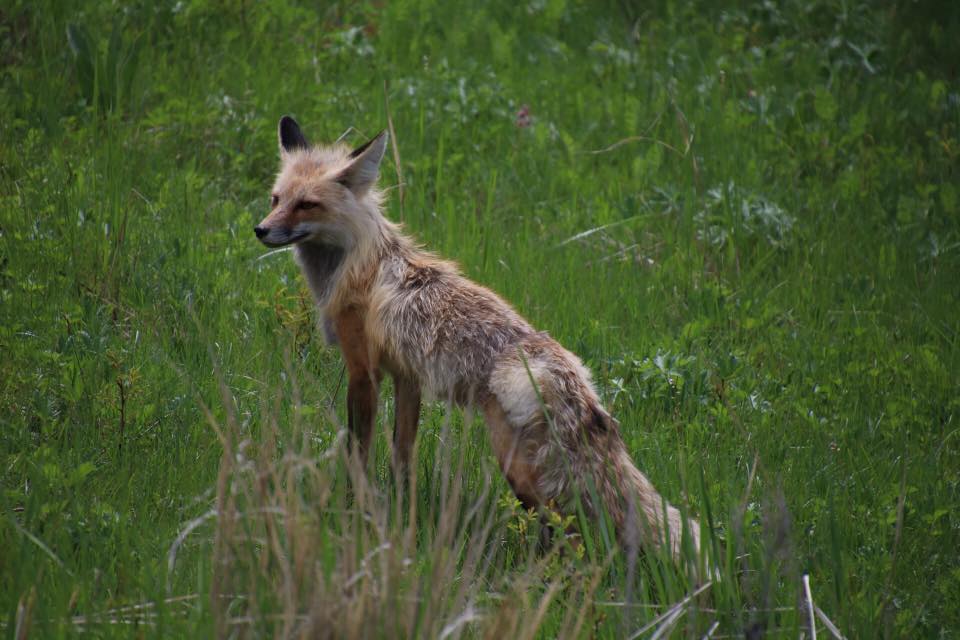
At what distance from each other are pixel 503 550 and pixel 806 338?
11.4 feet

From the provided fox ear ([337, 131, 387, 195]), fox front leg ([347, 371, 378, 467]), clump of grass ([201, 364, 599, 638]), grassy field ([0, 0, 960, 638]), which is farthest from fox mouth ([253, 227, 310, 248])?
clump of grass ([201, 364, 599, 638])

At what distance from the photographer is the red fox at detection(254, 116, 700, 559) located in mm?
5031

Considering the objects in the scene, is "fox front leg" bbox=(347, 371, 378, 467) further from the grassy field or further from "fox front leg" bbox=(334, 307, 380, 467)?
the grassy field

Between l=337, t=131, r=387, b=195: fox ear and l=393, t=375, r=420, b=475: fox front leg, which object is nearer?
l=393, t=375, r=420, b=475: fox front leg

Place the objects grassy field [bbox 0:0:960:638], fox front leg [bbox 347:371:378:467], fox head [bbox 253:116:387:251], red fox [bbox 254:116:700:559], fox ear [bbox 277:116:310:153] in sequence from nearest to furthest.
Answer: grassy field [bbox 0:0:960:638] < red fox [bbox 254:116:700:559] < fox front leg [bbox 347:371:378:467] < fox head [bbox 253:116:387:251] < fox ear [bbox 277:116:310:153]

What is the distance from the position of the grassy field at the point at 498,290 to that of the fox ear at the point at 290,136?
1037 millimetres

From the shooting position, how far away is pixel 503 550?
5.29 metres

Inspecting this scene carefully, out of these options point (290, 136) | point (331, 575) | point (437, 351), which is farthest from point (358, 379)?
point (331, 575)

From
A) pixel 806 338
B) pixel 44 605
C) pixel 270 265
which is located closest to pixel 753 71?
pixel 806 338

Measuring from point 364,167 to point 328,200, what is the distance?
305 mm

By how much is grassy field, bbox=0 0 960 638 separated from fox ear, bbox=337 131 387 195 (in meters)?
1.06

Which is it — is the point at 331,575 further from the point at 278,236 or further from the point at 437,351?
the point at 278,236

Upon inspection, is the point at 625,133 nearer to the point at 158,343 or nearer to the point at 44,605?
the point at 158,343

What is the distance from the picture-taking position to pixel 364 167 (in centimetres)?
620
